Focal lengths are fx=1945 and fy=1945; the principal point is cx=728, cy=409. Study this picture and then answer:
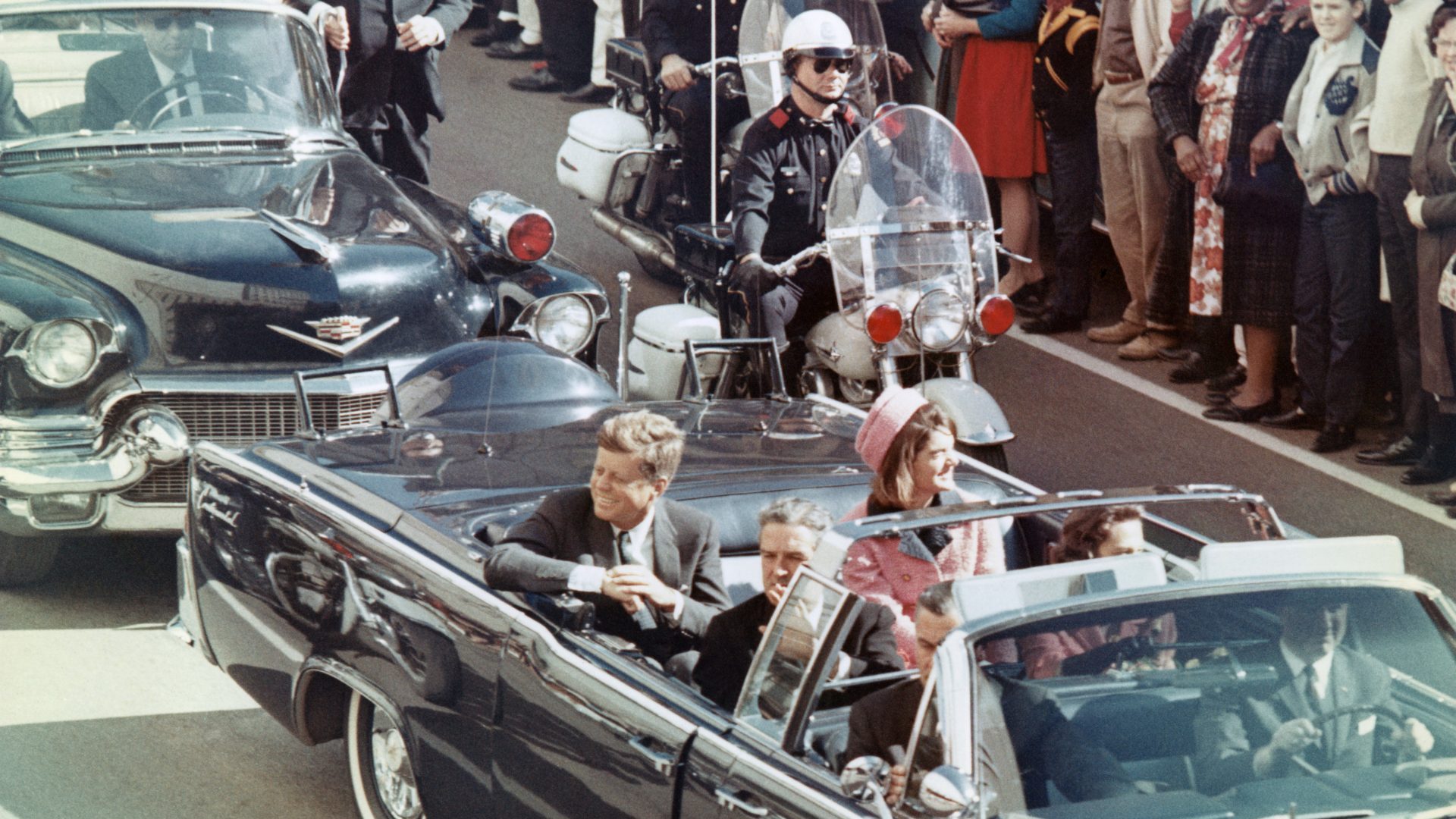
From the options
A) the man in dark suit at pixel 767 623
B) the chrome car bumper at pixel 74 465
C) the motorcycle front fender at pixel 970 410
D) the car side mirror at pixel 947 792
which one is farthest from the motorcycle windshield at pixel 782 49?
the car side mirror at pixel 947 792

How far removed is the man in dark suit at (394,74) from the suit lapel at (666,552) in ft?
21.3

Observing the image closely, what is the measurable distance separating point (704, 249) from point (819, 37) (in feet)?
5.54

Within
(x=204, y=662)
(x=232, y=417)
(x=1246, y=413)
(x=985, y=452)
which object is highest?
(x=232, y=417)

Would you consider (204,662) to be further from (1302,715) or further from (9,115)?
(1302,715)

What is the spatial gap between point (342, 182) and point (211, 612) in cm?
307

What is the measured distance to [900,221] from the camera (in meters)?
7.48

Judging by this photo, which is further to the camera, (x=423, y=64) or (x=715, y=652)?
(x=423, y=64)

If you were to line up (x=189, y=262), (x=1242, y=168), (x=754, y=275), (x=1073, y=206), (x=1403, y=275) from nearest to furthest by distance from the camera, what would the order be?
(x=189, y=262) → (x=754, y=275) → (x=1403, y=275) → (x=1242, y=168) → (x=1073, y=206)

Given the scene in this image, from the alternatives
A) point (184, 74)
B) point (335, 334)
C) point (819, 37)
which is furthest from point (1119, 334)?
point (184, 74)

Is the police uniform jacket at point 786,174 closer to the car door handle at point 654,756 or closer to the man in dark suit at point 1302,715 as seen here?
the car door handle at point 654,756

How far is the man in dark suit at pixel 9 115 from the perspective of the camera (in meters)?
7.93

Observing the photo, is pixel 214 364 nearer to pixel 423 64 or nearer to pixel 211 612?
pixel 211 612

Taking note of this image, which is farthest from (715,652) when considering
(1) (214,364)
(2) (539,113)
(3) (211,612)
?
(2) (539,113)

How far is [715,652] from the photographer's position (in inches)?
165
